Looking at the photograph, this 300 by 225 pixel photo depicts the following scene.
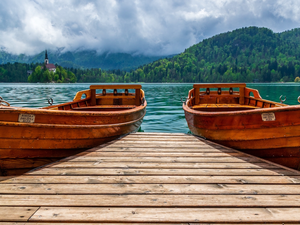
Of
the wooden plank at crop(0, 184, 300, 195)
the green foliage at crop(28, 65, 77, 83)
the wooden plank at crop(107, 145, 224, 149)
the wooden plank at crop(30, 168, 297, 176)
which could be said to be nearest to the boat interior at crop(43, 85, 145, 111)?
the wooden plank at crop(107, 145, 224, 149)

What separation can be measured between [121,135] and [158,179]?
322 cm

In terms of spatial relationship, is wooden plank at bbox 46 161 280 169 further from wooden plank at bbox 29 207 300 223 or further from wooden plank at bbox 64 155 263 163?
wooden plank at bbox 29 207 300 223

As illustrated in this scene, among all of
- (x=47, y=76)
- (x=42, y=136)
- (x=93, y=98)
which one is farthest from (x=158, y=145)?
(x=47, y=76)

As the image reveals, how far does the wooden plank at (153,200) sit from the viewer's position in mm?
2789

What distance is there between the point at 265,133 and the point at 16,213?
14.0 feet

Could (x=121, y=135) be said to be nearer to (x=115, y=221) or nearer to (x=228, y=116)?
(x=228, y=116)

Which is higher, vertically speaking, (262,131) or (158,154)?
(262,131)

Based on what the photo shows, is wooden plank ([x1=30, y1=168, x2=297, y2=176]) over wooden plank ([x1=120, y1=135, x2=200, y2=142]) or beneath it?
over

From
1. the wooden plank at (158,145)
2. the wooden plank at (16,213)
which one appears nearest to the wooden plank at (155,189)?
the wooden plank at (16,213)

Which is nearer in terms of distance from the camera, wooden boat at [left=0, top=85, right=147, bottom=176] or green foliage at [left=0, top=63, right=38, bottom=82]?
wooden boat at [left=0, top=85, right=147, bottom=176]

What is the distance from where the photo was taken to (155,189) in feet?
10.5

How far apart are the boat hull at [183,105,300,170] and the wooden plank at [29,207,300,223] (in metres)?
1.83

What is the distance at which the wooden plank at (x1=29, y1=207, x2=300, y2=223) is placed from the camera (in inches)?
98.2

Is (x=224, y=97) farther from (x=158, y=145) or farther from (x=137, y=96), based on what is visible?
(x=158, y=145)
